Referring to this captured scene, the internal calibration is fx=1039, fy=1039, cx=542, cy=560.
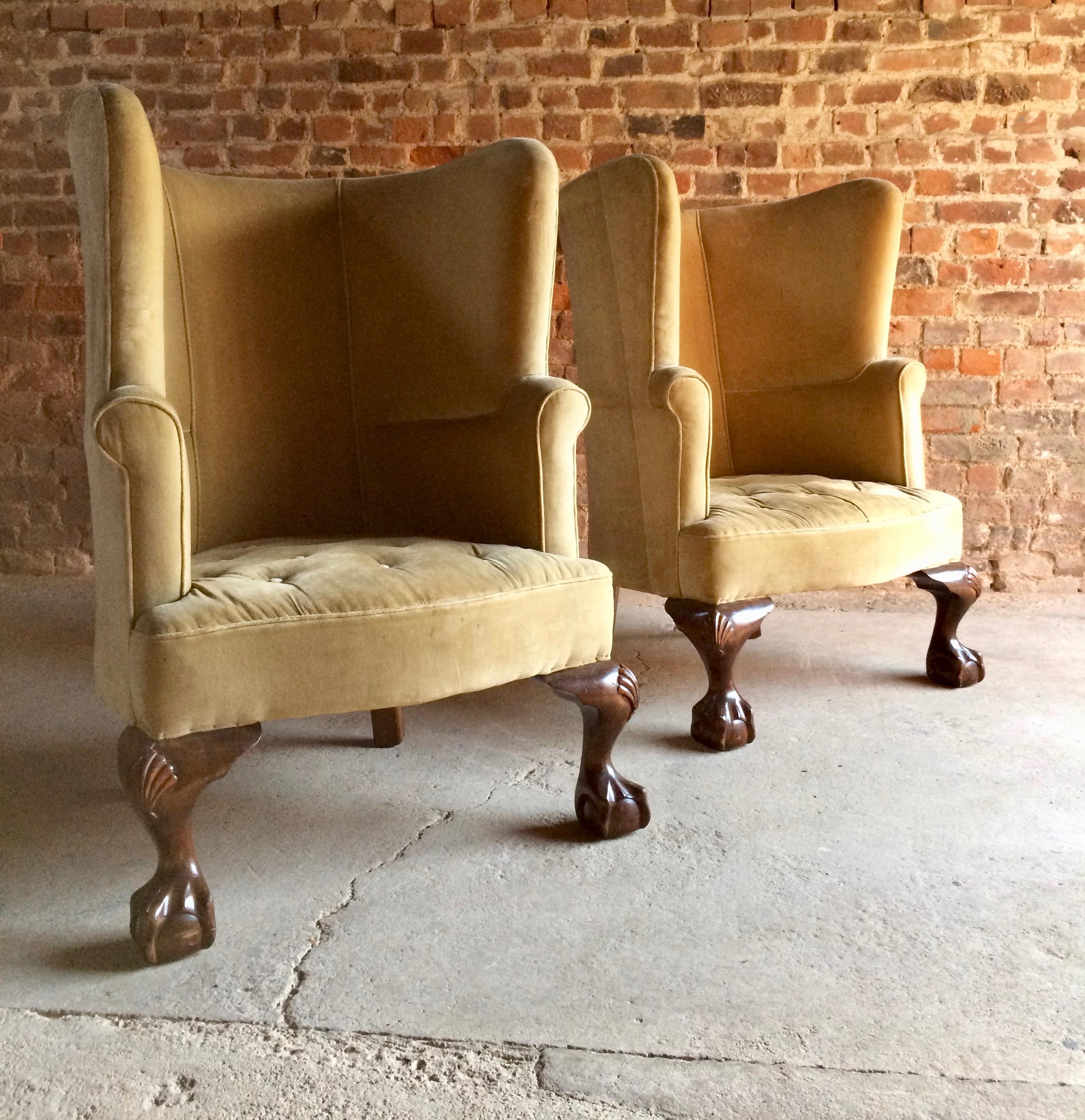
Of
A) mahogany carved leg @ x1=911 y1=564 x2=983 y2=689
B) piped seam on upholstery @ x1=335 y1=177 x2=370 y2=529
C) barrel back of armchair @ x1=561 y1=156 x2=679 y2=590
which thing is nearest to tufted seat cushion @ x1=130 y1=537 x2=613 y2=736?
piped seam on upholstery @ x1=335 y1=177 x2=370 y2=529

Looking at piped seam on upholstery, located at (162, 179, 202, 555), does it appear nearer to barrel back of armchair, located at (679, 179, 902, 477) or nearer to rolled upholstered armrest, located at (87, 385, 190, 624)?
rolled upholstered armrest, located at (87, 385, 190, 624)

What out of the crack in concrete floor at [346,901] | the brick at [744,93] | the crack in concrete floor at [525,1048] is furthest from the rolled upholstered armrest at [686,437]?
the brick at [744,93]

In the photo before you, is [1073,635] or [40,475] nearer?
[1073,635]

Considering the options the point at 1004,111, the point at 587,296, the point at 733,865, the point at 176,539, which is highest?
the point at 1004,111

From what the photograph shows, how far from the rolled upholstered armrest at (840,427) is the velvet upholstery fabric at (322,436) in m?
0.99

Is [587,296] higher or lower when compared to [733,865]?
higher

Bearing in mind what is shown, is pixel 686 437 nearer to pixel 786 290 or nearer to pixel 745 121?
pixel 786 290

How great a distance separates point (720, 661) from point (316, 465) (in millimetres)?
862

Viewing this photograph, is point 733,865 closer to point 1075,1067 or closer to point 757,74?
point 1075,1067

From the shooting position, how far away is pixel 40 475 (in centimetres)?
344

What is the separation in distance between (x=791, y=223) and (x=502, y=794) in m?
1.65

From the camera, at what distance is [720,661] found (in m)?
2.03

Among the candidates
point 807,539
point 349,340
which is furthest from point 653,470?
point 349,340

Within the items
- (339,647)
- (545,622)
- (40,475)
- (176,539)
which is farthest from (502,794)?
(40,475)
